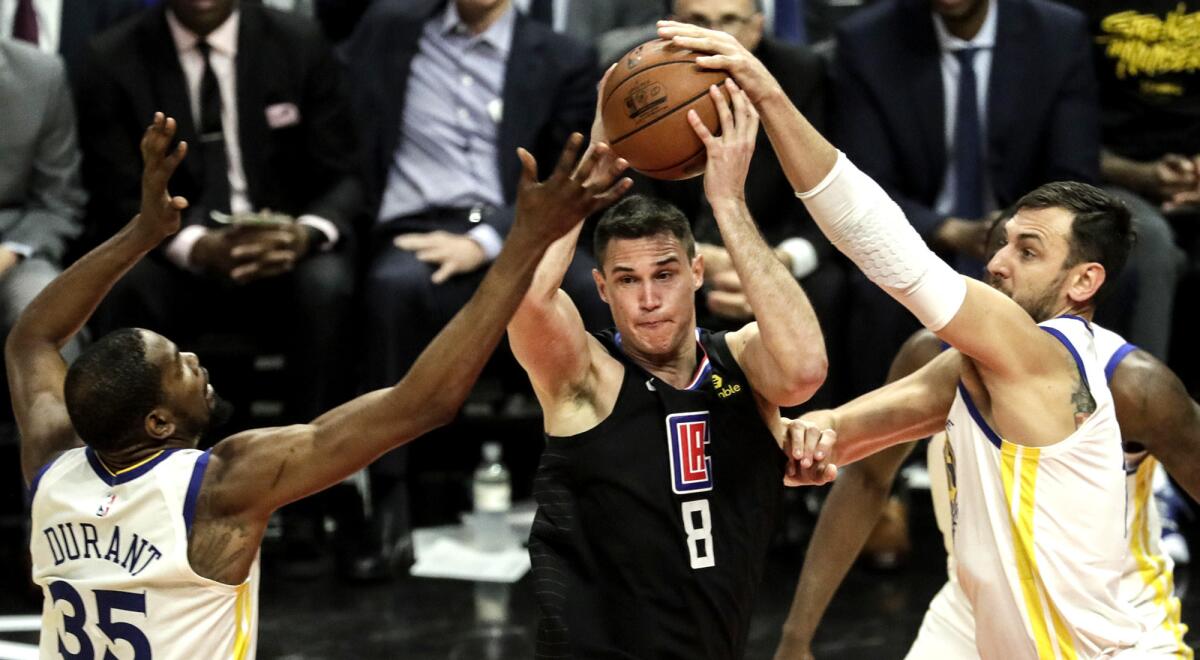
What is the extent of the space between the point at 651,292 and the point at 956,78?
9.99ft

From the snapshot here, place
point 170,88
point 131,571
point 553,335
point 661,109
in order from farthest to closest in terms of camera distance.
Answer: point 170,88 → point 553,335 → point 661,109 → point 131,571

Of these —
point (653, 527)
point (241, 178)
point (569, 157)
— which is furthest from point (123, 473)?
point (241, 178)

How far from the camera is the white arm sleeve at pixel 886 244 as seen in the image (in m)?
3.18

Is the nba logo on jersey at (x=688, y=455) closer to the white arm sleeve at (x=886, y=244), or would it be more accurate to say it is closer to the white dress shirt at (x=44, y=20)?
the white arm sleeve at (x=886, y=244)

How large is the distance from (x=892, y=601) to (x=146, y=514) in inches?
118

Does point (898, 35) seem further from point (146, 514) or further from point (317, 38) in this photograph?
point (146, 514)

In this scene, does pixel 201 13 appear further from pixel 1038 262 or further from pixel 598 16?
pixel 1038 262

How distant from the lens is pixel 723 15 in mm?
5832

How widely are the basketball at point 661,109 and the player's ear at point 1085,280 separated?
0.88 meters

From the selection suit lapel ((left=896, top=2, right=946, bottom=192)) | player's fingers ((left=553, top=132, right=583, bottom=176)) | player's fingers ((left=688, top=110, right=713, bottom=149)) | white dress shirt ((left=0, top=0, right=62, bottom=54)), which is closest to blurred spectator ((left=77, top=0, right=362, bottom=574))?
white dress shirt ((left=0, top=0, right=62, bottom=54))

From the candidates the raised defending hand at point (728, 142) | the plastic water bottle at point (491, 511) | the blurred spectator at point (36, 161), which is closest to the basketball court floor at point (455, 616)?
the plastic water bottle at point (491, 511)

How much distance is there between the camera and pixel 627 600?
3484 mm

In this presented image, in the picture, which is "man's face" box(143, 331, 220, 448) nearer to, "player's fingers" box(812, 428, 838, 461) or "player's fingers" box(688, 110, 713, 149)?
"player's fingers" box(688, 110, 713, 149)

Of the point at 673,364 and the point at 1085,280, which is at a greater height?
the point at 1085,280
